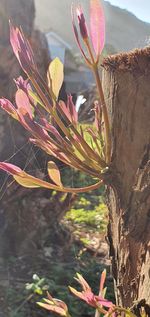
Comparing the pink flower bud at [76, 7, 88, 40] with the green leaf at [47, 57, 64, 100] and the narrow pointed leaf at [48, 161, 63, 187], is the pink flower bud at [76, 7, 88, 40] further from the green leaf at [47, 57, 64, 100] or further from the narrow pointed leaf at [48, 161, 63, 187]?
the narrow pointed leaf at [48, 161, 63, 187]

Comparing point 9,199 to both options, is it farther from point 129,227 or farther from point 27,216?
point 129,227

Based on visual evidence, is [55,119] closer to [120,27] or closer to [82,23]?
[82,23]

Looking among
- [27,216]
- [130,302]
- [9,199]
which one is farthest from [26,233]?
[130,302]

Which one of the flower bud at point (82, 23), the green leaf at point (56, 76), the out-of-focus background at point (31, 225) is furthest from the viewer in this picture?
the out-of-focus background at point (31, 225)

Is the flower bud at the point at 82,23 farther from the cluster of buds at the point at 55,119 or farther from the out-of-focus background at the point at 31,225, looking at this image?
the out-of-focus background at the point at 31,225

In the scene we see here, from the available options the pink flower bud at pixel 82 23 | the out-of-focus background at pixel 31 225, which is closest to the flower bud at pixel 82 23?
the pink flower bud at pixel 82 23

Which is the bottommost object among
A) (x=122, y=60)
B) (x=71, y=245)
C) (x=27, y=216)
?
(x=71, y=245)
